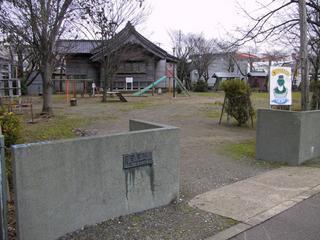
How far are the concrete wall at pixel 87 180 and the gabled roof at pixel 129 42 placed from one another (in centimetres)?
2306

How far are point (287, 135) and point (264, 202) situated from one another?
289cm

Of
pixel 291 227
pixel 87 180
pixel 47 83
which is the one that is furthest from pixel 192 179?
pixel 47 83

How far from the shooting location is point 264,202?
5309 millimetres

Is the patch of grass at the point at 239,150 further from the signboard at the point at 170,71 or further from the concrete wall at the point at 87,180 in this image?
the signboard at the point at 170,71

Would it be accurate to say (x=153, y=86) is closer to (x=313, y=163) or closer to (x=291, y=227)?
(x=313, y=163)

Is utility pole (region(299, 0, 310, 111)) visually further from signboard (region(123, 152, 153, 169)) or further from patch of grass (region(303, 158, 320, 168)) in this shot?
signboard (region(123, 152, 153, 169))

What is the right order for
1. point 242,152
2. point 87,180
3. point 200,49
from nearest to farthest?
1. point 87,180
2. point 242,152
3. point 200,49

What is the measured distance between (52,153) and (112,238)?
1.09m

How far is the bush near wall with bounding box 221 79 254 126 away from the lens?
12984 millimetres

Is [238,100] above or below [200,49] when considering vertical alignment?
below

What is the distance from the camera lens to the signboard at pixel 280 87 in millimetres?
10000

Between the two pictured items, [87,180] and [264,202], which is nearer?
[87,180]

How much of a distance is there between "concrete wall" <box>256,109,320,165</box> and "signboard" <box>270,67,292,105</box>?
1.86m

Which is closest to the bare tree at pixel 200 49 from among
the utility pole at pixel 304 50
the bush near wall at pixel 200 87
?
the bush near wall at pixel 200 87
